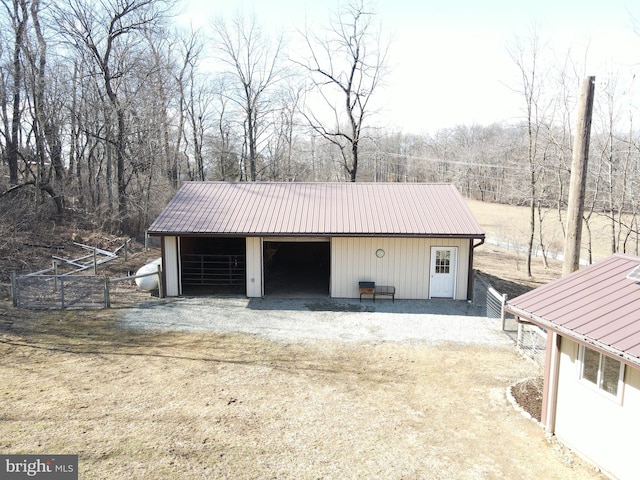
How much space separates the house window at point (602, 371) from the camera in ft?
18.8

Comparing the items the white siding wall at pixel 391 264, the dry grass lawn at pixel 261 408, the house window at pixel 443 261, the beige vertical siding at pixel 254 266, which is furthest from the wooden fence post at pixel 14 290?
the house window at pixel 443 261

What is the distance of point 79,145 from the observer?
1033 inches

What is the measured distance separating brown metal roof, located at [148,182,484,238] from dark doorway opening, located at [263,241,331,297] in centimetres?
220

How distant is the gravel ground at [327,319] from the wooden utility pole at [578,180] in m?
2.90

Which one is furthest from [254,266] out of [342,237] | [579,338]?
[579,338]

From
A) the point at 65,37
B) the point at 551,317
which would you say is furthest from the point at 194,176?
the point at 551,317

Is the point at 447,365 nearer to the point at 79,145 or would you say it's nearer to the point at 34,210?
the point at 34,210

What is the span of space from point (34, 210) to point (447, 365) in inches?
742

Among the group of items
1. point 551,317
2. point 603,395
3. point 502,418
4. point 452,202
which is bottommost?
point 502,418

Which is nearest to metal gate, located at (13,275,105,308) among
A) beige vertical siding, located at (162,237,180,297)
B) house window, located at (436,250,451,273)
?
beige vertical siding, located at (162,237,180,297)

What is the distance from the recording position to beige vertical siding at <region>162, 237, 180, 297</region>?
14.2 m

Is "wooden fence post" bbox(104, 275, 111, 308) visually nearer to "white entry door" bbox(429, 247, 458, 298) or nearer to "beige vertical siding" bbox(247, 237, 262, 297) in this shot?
"beige vertical siding" bbox(247, 237, 262, 297)

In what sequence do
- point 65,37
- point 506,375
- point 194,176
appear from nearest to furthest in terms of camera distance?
point 506,375 → point 65,37 → point 194,176

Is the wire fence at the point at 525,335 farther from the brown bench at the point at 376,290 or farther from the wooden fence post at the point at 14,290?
the wooden fence post at the point at 14,290
